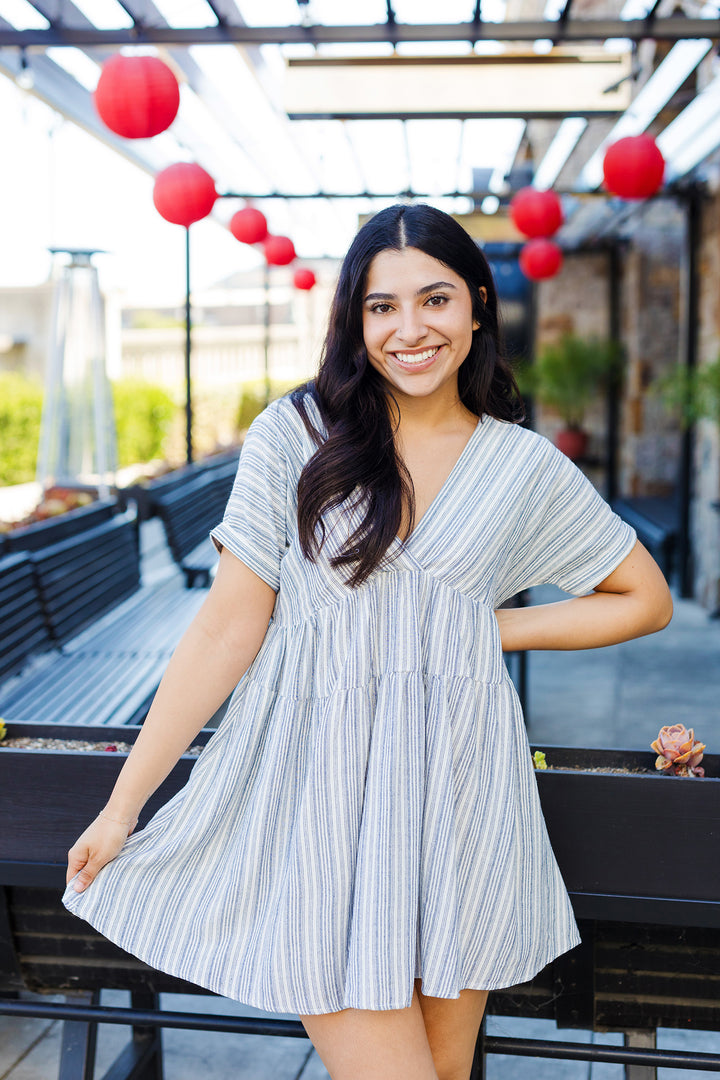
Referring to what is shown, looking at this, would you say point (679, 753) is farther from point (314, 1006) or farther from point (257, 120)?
point (257, 120)

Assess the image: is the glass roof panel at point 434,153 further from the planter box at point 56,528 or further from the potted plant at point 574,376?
the planter box at point 56,528

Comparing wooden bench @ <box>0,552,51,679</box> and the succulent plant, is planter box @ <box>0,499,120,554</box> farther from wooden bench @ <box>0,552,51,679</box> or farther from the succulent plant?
the succulent plant

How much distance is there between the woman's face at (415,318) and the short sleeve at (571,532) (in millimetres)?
204

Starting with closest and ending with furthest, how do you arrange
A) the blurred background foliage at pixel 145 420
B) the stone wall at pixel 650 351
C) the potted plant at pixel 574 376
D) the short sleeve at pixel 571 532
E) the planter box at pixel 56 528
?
the short sleeve at pixel 571 532
the planter box at pixel 56 528
the stone wall at pixel 650 351
the potted plant at pixel 574 376
the blurred background foliage at pixel 145 420

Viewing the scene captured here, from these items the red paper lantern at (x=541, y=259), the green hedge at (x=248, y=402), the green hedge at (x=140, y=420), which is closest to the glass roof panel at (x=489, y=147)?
the red paper lantern at (x=541, y=259)

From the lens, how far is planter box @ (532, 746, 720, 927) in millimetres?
1557

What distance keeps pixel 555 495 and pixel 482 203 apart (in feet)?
29.6

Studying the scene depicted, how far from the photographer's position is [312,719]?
4.30 feet

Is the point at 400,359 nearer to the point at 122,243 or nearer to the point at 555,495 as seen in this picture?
the point at 555,495

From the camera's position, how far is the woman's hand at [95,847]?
1327mm

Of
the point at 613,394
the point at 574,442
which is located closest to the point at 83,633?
the point at 574,442

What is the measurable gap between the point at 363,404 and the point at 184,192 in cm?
397

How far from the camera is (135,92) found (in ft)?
12.0

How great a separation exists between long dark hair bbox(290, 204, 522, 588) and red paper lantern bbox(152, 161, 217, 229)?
3872mm
